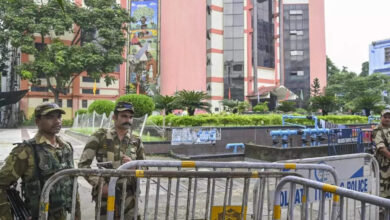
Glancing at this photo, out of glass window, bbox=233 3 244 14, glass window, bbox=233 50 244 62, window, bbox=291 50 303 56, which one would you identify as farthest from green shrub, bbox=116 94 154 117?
window, bbox=291 50 303 56

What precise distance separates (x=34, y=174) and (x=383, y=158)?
440 centimetres

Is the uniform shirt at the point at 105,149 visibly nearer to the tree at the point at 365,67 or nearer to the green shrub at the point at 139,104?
the green shrub at the point at 139,104

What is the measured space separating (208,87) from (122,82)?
10423 millimetres

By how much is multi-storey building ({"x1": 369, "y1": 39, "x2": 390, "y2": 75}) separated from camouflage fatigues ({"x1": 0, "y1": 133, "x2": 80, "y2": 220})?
164 feet

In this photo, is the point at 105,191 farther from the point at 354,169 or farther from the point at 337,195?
the point at 354,169

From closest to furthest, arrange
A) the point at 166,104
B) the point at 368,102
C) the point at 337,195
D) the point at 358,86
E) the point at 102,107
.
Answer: the point at 337,195, the point at 166,104, the point at 102,107, the point at 368,102, the point at 358,86

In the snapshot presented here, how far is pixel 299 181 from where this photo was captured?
8.84 feet

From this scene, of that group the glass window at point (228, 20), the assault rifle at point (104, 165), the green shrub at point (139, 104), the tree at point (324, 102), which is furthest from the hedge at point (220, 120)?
the glass window at point (228, 20)

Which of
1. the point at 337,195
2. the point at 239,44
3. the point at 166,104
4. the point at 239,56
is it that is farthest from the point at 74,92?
the point at 337,195

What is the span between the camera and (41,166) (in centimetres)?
252

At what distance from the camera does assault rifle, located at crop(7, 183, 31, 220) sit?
244 centimetres

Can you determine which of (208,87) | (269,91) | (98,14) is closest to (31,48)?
(98,14)

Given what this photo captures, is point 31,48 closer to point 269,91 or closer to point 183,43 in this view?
point 183,43

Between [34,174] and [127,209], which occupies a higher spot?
[34,174]
